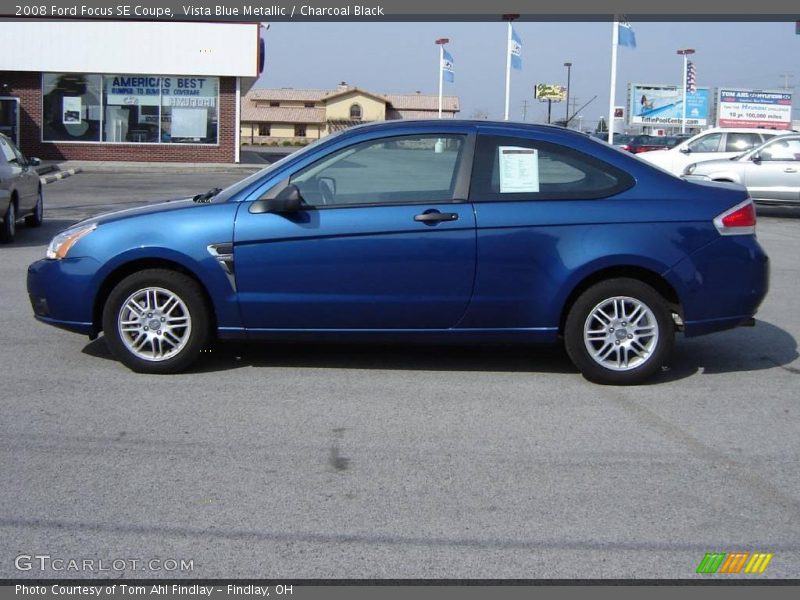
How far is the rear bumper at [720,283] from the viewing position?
6.49m

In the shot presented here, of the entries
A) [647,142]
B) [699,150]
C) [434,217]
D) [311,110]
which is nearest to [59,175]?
[699,150]

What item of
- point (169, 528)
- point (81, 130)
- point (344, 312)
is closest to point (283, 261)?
point (344, 312)

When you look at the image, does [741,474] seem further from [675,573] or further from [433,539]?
[433,539]

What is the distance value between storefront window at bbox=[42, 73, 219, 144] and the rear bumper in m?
28.6

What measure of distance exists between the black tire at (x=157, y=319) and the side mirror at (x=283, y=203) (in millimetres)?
658

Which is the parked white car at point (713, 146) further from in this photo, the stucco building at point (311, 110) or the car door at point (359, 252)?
the stucco building at point (311, 110)

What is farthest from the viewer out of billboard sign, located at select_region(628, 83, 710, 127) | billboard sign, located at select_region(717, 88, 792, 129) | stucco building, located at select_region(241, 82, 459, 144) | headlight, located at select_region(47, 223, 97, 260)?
stucco building, located at select_region(241, 82, 459, 144)

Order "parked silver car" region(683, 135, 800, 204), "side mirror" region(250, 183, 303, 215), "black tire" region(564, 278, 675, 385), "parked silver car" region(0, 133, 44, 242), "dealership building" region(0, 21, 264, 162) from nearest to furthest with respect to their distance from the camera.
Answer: "side mirror" region(250, 183, 303, 215), "black tire" region(564, 278, 675, 385), "parked silver car" region(0, 133, 44, 242), "parked silver car" region(683, 135, 800, 204), "dealership building" region(0, 21, 264, 162)

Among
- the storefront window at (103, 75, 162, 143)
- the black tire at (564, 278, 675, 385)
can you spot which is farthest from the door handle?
the storefront window at (103, 75, 162, 143)

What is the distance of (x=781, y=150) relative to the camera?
19656 millimetres

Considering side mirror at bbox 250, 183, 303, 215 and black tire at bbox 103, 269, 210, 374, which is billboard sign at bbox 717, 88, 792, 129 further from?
black tire at bbox 103, 269, 210, 374

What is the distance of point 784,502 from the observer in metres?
4.61

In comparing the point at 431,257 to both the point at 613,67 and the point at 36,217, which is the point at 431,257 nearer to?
the point at 36,217

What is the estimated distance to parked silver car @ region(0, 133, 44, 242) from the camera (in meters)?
12.9
